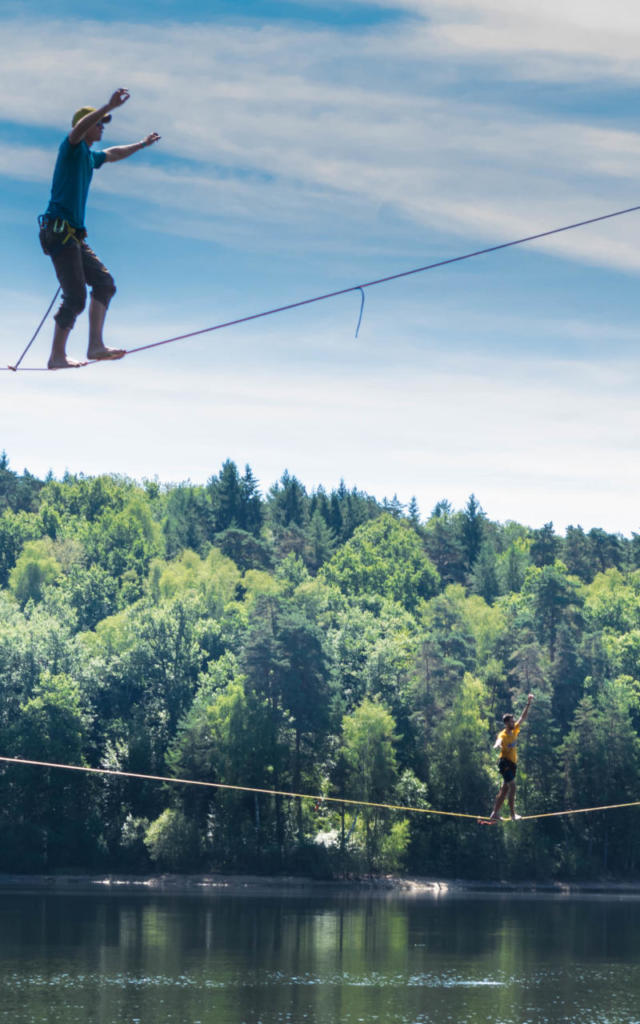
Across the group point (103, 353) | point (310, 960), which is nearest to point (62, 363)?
point (103, 353)

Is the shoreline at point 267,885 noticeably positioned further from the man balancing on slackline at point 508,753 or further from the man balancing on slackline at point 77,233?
the man balancing on slackline at point 77,233

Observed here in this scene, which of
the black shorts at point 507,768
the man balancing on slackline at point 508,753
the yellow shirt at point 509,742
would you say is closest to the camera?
the man balancing on slackline at point 508,753

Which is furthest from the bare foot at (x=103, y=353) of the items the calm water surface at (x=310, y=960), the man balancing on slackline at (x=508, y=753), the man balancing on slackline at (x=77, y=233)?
the calm water surface at (x=310, y=960)

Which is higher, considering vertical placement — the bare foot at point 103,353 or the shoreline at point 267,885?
the bare foot at point 103,353

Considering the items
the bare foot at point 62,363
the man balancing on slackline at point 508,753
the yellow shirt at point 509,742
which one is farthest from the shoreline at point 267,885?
the bare foot at point 62,363

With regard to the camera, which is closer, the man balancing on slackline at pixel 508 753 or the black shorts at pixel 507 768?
the man balancing on slackline at pixel 508 753

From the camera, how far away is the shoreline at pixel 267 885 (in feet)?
259

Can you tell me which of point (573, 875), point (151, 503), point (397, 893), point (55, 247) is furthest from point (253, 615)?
point (151, 503)

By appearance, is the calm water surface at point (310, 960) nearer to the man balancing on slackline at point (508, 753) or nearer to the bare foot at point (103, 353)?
the man balancing on slackline at point (508, 753)

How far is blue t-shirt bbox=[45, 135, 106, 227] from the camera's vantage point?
1316 centimetres

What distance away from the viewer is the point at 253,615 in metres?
88.5

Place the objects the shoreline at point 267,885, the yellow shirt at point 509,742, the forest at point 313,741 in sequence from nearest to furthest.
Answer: the yellow shirt at point 509,742
the shoreline at point 267,885
the forest at point 313,741

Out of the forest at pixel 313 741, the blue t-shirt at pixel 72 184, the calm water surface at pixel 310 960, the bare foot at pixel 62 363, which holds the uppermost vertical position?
the blue t-shirt at pixel 72 184

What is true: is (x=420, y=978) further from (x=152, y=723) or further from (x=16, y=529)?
(x=16, y=529)
